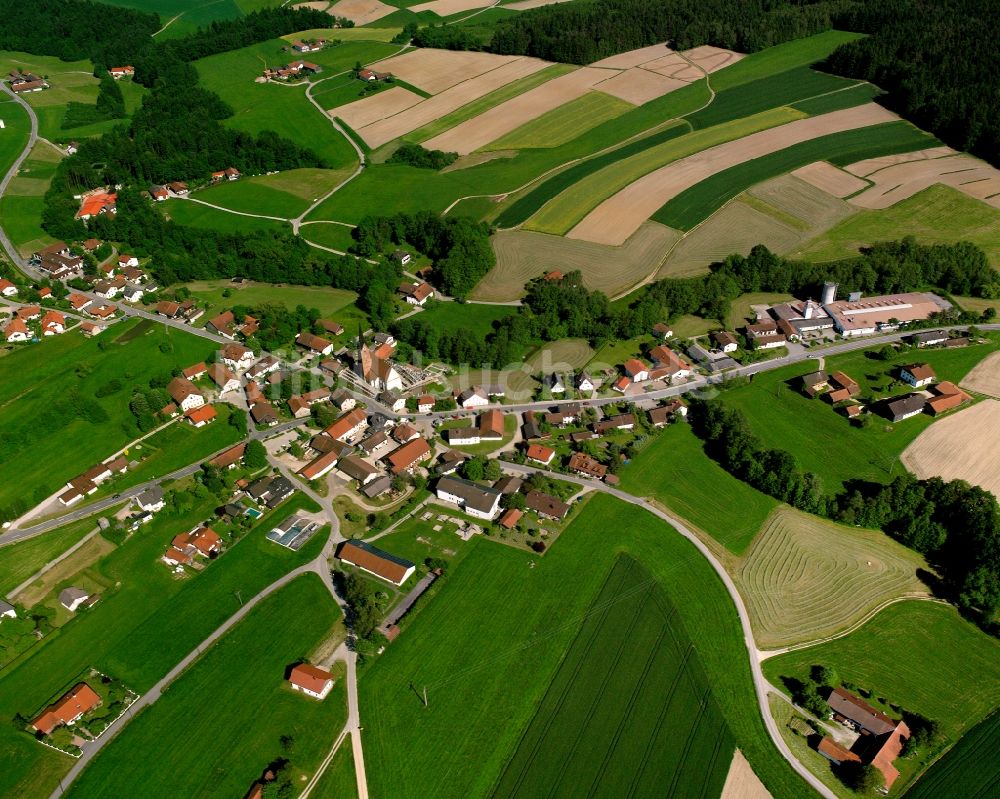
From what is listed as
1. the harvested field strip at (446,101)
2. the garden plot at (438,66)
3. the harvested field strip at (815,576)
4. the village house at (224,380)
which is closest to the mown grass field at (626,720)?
the harvested field strip at (815,576)

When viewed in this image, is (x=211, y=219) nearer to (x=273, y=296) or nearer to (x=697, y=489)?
(x=273, y=296)

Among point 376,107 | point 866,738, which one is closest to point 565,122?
point 376,107

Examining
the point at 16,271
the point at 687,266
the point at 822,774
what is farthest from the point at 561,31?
the point at 822,774

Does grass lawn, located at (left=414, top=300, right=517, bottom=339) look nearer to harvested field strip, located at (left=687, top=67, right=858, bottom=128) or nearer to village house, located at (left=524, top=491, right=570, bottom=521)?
village house, located at (left=524, top=491, right=570, bottom=521)

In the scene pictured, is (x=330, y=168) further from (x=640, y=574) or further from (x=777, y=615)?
(x=777, y=615)

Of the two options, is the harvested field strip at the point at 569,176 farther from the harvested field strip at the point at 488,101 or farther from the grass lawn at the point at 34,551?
the grass lawn at the point at 34,551
